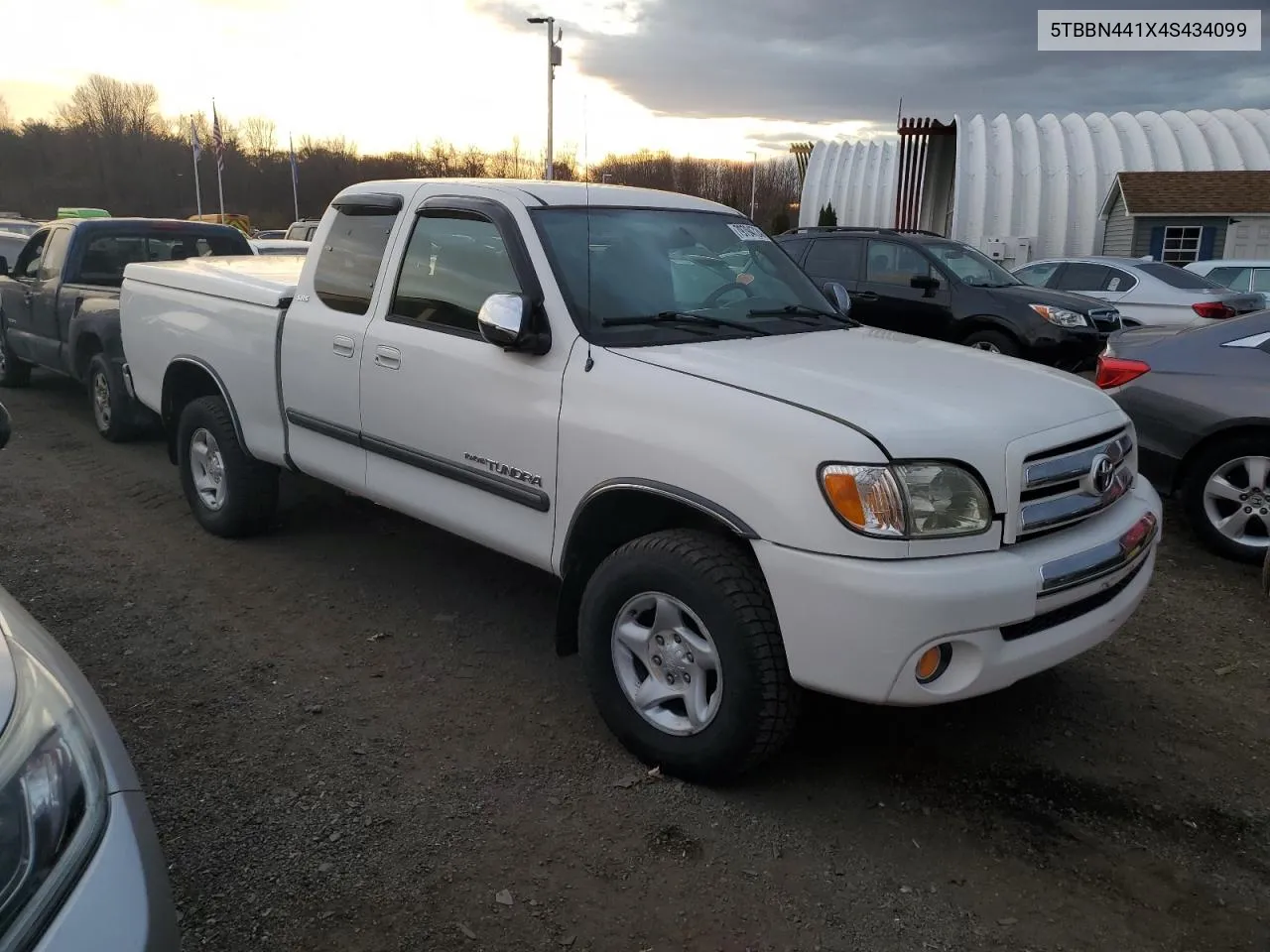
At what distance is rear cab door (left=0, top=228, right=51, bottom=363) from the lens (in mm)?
9281

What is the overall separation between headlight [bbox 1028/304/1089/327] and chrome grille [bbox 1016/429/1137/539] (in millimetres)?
7573

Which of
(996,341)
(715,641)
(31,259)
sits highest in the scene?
(31,259)

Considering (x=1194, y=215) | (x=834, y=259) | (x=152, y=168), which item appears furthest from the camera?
(x=152, y=168)

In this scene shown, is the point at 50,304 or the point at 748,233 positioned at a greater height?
the point at 748,233

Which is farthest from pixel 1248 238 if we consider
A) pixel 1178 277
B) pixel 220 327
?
pixel 220 327

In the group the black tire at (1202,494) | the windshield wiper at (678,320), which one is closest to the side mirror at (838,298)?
the windshield wiper at (678,320)

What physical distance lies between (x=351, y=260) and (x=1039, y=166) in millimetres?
32568

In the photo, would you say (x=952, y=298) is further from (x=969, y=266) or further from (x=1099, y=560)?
(x=1099, y=560)

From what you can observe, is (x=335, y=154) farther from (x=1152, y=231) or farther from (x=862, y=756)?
(x=862, y=756)

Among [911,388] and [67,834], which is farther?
[911,388]

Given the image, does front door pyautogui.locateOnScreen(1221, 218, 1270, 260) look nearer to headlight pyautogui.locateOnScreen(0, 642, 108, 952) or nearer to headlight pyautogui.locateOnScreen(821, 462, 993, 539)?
headlight pyautogui.locateOnScreen(821, 462, 993, 539)

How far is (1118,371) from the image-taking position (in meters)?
6.02

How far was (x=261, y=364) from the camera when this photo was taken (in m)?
5.02

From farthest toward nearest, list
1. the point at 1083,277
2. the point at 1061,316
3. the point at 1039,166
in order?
the point at 1039,166 < the point at 1083,277 < the point at 1061,316
